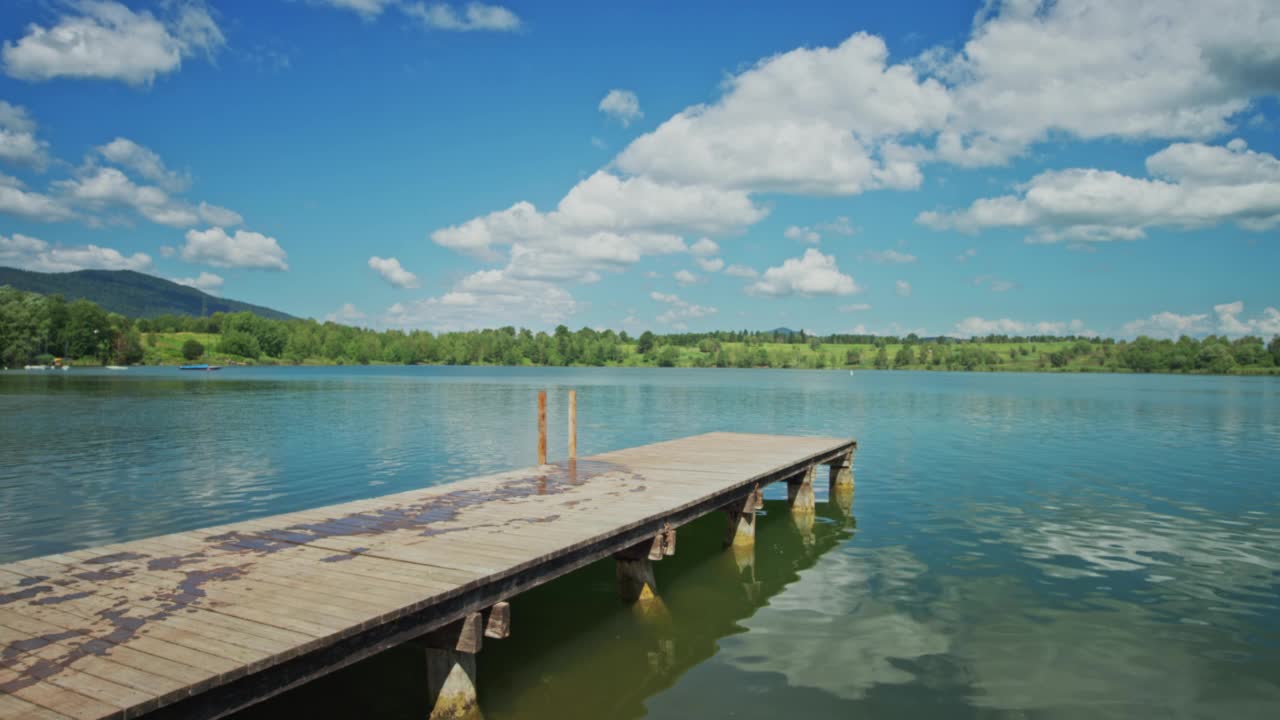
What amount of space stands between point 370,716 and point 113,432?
31.1 meters

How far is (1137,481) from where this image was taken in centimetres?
2223

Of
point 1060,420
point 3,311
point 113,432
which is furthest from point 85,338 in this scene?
point 1060,420

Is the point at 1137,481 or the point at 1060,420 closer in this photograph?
the point at 1137,481

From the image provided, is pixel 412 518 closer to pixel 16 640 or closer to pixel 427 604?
pixel 427 604

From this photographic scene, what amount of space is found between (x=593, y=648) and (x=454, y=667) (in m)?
2.58

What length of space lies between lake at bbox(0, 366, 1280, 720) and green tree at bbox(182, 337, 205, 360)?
160 m

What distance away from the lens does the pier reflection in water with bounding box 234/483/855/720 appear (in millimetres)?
7824

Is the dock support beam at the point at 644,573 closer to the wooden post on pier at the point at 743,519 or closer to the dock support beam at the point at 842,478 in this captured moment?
the wooden post on pier at the point at 743,519

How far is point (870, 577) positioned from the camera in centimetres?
1269

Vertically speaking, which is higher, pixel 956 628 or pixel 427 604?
pixel 427 604

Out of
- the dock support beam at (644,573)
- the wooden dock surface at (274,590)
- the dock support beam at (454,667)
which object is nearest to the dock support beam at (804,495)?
the wooden dock surface at (274,590)

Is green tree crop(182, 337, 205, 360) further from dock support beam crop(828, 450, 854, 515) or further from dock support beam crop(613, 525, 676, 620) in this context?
dock support beam crop(613, 525, 676, 620)

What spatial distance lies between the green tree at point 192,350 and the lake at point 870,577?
160m

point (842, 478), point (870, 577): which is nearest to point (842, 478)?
point (842, 478)
